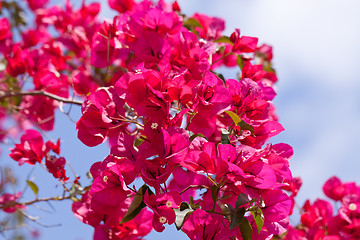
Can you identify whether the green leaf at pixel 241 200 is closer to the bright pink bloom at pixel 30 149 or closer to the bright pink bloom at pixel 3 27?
the bright pink bloom at pixel 30 149

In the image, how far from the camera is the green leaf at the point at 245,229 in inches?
→ 37.1

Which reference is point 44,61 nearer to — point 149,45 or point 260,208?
point 149,45

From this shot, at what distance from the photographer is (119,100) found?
1183mm

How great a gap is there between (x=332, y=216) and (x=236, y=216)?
1476mm

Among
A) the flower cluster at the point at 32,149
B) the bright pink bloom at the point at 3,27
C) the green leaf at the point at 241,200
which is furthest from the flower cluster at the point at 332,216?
the bright pink bloom at the point at 3,27

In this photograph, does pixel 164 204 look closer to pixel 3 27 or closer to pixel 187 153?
pixel 187 153

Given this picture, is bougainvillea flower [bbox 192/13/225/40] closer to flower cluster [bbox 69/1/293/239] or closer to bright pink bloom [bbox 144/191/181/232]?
flower cluster [bbox 69/1/293/239]

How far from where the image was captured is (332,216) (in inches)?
84.1

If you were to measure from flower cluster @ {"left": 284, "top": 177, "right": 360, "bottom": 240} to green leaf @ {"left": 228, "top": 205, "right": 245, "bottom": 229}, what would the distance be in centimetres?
112

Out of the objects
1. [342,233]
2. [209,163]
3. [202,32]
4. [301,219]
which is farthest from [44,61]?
[342,233]

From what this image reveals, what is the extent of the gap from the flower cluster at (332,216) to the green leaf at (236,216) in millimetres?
1122

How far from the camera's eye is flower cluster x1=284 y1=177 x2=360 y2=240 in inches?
73.9

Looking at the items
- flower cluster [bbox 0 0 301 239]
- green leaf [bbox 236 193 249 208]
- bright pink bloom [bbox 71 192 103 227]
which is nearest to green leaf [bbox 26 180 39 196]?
flower cluster [bbox 0 0 301 239]

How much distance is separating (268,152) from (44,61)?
1639 millimetres
